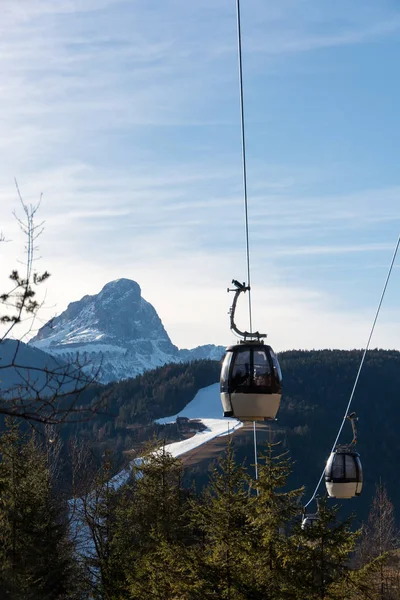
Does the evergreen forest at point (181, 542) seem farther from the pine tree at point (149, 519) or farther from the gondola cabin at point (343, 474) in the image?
the gondola cabin at point (343, 474)

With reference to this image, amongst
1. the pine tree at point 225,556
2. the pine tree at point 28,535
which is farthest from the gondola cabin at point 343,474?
the pine tree at point 28,535

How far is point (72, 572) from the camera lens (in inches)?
851

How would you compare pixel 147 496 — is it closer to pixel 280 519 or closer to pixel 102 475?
pixel 102 475

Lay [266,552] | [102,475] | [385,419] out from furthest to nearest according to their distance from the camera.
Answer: [385,419]
[102,475]
[266,552]

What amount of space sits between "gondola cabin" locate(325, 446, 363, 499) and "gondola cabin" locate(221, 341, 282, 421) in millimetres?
8664

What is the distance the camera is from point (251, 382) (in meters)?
9.17

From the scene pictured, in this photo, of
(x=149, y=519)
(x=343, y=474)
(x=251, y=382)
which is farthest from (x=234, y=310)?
(x=149, y=519)

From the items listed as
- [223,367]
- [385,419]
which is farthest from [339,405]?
[223,367]

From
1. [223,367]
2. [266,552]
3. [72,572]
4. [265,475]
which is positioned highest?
[223,367]

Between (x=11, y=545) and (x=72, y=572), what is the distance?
1.87 metres

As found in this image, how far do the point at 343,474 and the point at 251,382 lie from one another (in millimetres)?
8985

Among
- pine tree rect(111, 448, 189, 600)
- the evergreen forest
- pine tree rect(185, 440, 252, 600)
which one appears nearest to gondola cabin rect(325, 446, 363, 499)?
the evergreen forest

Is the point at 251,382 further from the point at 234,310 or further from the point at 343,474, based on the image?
the point at 343,474

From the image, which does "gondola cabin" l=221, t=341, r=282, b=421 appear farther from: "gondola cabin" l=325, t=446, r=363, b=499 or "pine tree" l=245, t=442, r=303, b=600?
"gondola cabin" l=325, t=446, r=363, b=499
